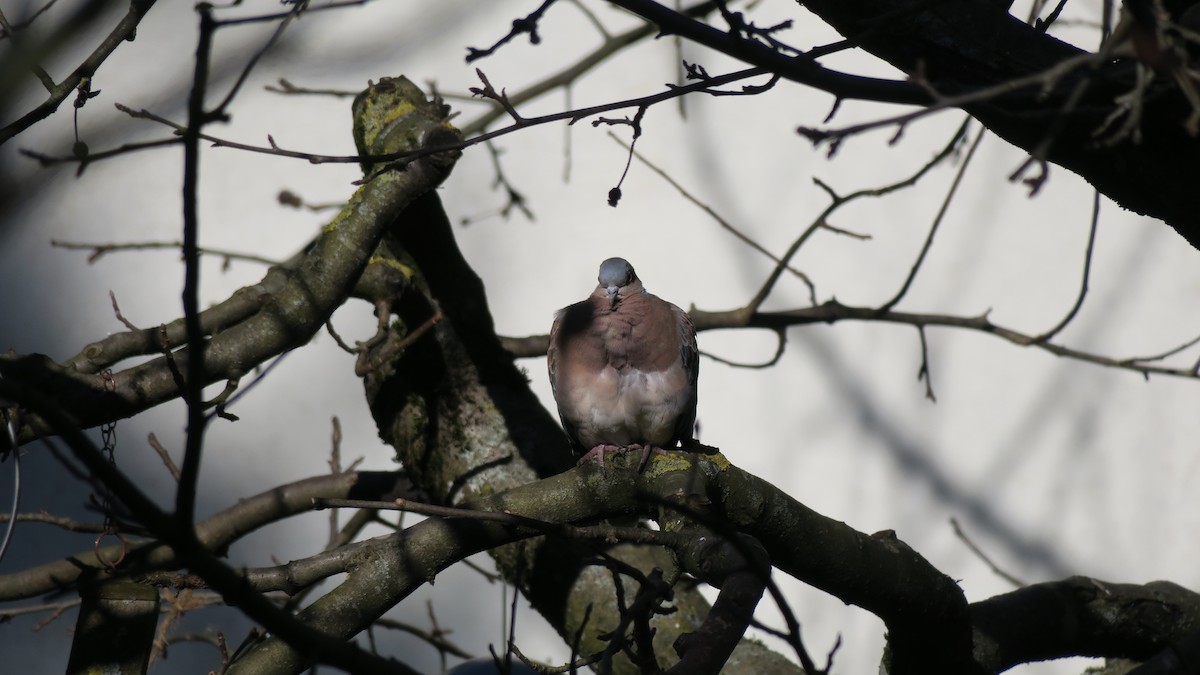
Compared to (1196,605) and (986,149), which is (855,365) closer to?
(986,149)

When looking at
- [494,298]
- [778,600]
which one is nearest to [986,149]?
[494,298]

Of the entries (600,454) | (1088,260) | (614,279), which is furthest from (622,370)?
(1088,260)

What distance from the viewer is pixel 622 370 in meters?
2.34

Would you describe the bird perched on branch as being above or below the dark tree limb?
above

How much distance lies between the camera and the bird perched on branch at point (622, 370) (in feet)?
7.55

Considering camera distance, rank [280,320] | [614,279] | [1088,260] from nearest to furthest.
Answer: [1088,260] → [280,320] → [614,279]

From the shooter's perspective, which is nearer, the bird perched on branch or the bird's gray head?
the bird perched on branch

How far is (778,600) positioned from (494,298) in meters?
2.76

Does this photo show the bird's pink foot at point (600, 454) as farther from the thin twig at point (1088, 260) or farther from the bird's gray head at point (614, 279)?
the thin twig at point (1088, 260)

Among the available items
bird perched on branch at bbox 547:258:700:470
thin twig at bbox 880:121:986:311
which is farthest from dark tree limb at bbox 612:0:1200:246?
bird perched on branch at bbox 547:258:700:470

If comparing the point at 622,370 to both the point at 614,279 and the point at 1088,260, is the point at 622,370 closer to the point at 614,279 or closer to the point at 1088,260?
the point at 614,279

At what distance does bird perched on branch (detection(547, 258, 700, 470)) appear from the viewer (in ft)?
7.55

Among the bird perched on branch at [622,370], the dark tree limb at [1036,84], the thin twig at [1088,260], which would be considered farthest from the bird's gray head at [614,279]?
the dark tree limb at [1036,84]

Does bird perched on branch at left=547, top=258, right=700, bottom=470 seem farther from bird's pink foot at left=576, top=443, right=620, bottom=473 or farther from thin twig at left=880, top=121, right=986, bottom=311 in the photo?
thin twig at left=880, top=121, right=986, bottom=311
